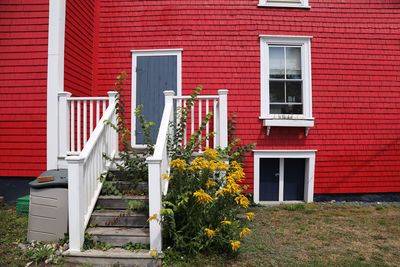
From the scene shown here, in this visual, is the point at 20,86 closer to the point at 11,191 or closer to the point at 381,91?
the point at 11,191

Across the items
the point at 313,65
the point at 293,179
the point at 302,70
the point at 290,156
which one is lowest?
the point at 293,179

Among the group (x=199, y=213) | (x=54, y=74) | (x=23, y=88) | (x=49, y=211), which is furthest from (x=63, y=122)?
(x=199, y=213)

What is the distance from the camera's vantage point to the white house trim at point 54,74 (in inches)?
163

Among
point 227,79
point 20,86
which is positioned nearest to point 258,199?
point 227,79

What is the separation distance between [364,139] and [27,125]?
6.77 m

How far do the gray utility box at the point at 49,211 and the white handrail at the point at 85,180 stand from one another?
29 cm

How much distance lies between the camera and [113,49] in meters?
5.38

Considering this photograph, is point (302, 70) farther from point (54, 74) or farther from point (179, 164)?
point (54, 74)

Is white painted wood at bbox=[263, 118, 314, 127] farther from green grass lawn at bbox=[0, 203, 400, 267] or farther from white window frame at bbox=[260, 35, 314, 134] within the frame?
green grass lawn at bbox=[0, 203, 400, 267]

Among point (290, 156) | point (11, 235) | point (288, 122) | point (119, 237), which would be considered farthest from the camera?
point (290, 156)

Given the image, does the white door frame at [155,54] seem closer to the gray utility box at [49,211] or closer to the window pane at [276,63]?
the window pane at [276,63]

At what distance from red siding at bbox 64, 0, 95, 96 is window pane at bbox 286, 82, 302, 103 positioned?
4.33 m

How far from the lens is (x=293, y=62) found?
545 cm

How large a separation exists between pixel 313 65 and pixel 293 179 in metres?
2.56
